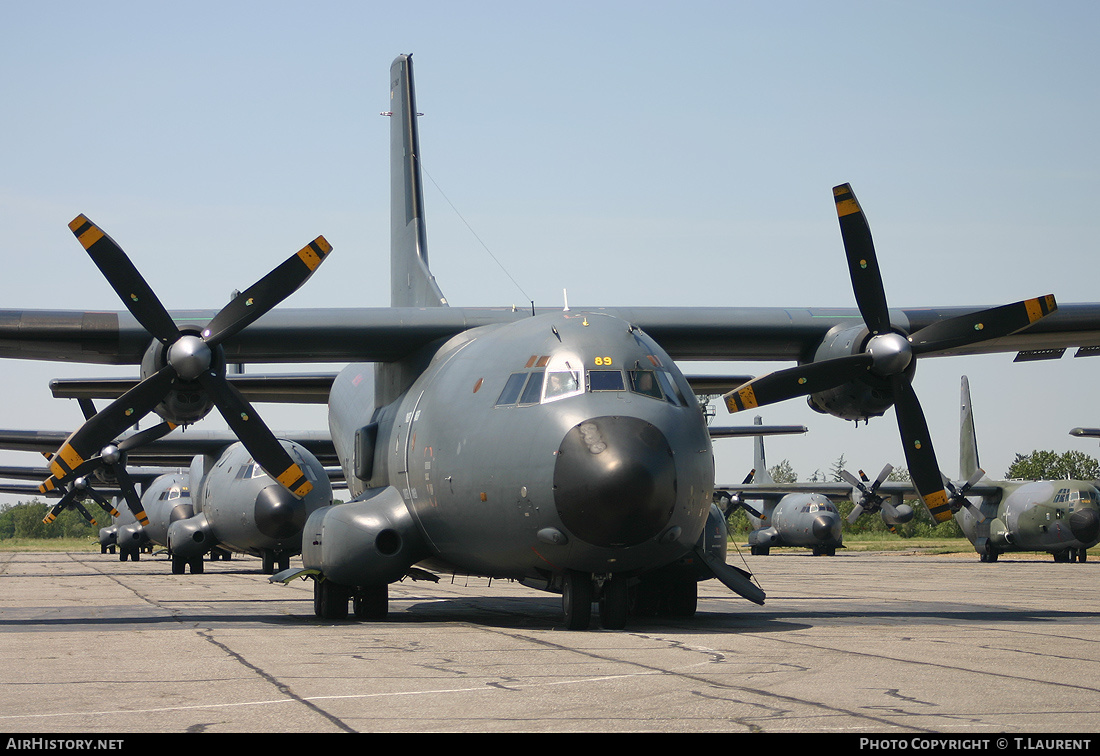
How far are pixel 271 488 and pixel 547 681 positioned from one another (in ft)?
64.5

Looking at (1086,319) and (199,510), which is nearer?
(1086,319)

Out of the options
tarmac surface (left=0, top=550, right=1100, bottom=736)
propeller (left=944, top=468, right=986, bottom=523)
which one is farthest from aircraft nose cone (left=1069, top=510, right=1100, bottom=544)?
tarmac surface (left=0, top=550, right=1100, bottom=736)

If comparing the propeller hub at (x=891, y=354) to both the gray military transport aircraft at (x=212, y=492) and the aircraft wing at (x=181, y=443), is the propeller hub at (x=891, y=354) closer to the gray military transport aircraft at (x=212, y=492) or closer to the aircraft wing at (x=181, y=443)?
the gray military transport aircraft at (x=212, y=492)

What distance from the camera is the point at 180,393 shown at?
15547mm

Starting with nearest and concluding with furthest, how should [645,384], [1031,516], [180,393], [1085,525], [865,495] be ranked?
1. [645,384]
2. [180,393]
3. [1085,525]
4. [1031,516]
5. [865,495]

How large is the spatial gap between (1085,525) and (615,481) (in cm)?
3391

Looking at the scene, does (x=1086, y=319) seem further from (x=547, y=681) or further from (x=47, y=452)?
(x=47, y=452)

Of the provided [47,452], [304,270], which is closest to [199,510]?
[47,452]

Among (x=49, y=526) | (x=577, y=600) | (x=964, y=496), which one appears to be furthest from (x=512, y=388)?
(x=49, y=526)

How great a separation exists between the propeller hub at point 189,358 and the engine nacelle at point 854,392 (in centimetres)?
847

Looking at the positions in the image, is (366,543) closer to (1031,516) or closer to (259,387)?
(259,387)

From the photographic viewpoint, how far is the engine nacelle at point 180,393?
50.8 feet

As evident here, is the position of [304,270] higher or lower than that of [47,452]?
higher

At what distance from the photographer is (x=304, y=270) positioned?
16.0 meters
